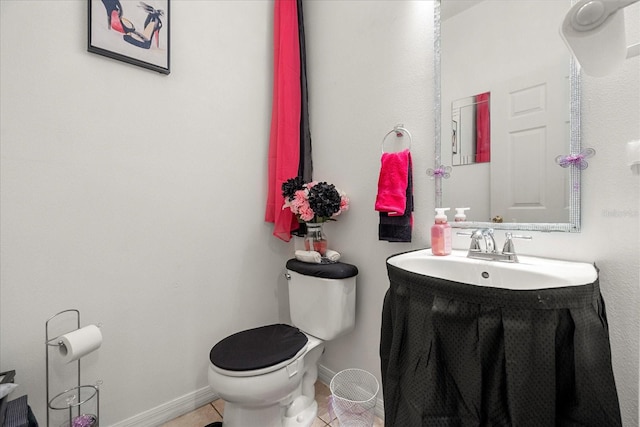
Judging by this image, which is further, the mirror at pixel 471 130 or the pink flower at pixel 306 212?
the pink flower at pixel 306 212

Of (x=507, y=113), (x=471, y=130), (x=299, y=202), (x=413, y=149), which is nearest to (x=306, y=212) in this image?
(x=299, y=202)

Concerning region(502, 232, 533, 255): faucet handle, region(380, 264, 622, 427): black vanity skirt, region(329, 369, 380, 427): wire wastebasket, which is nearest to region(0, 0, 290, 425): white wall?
region(329, 369, 380, 427): wire wastebasket

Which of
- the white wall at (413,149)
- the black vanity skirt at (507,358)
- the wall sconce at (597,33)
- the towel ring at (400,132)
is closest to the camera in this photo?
the wall sconce at (597,33)

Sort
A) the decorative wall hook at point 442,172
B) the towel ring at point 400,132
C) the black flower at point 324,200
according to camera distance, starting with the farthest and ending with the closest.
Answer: the black flower at point 324,200, the towel ring at point 400,132, the decorative wall hook at point 442,172

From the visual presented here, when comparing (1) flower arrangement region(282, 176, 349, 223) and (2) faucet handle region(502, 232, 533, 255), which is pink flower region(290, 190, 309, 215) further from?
(2) faucet handle region(502, 232, 533, 255)

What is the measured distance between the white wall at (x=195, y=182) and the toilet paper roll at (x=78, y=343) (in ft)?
0.57

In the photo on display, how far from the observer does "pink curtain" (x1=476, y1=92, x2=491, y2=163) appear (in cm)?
109

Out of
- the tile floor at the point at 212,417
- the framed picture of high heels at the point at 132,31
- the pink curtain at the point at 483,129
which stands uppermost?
the framed picture of high heels at the point at 132,31

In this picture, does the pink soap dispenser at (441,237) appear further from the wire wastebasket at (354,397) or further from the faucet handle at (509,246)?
the wire wastebasket at (354,397)

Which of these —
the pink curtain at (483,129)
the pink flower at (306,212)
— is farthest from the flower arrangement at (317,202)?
the pink curtain at (483,129)

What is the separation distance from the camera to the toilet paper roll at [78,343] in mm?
1000

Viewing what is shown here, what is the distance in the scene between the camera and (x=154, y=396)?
1357mm

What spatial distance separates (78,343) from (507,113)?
1732 millimetres

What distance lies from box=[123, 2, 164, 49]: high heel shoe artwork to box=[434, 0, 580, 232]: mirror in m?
1.24
